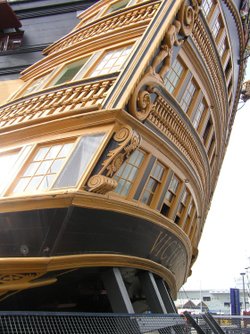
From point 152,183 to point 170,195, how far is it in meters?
1.09

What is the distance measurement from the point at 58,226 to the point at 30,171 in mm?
1479

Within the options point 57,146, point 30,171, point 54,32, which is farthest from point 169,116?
point 54,32

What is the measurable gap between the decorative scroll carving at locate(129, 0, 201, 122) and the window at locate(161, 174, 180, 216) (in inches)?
78.4

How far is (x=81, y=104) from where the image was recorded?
6.95m

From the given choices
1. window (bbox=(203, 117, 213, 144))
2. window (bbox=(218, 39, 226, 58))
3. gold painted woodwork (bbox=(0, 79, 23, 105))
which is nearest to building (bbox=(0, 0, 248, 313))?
window (bbox=(203, 117, 213, 144))

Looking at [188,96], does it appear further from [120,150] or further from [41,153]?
[41,153]

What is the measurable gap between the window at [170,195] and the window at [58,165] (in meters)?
2.69

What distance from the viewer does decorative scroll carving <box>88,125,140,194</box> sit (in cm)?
571

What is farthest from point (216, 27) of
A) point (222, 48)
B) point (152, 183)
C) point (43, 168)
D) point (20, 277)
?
point (20, 277)

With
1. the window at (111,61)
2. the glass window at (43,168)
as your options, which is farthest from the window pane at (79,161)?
the window at (111,61)

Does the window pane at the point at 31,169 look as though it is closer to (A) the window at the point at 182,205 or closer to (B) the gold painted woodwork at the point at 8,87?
(A) the window at the point at 182,205

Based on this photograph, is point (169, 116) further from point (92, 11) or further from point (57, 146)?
point (92, 11)

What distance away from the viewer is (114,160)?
19.8 feet

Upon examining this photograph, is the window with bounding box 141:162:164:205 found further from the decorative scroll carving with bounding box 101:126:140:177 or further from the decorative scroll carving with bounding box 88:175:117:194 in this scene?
the decorative scroll carving with bounding box 88:175:117:194
